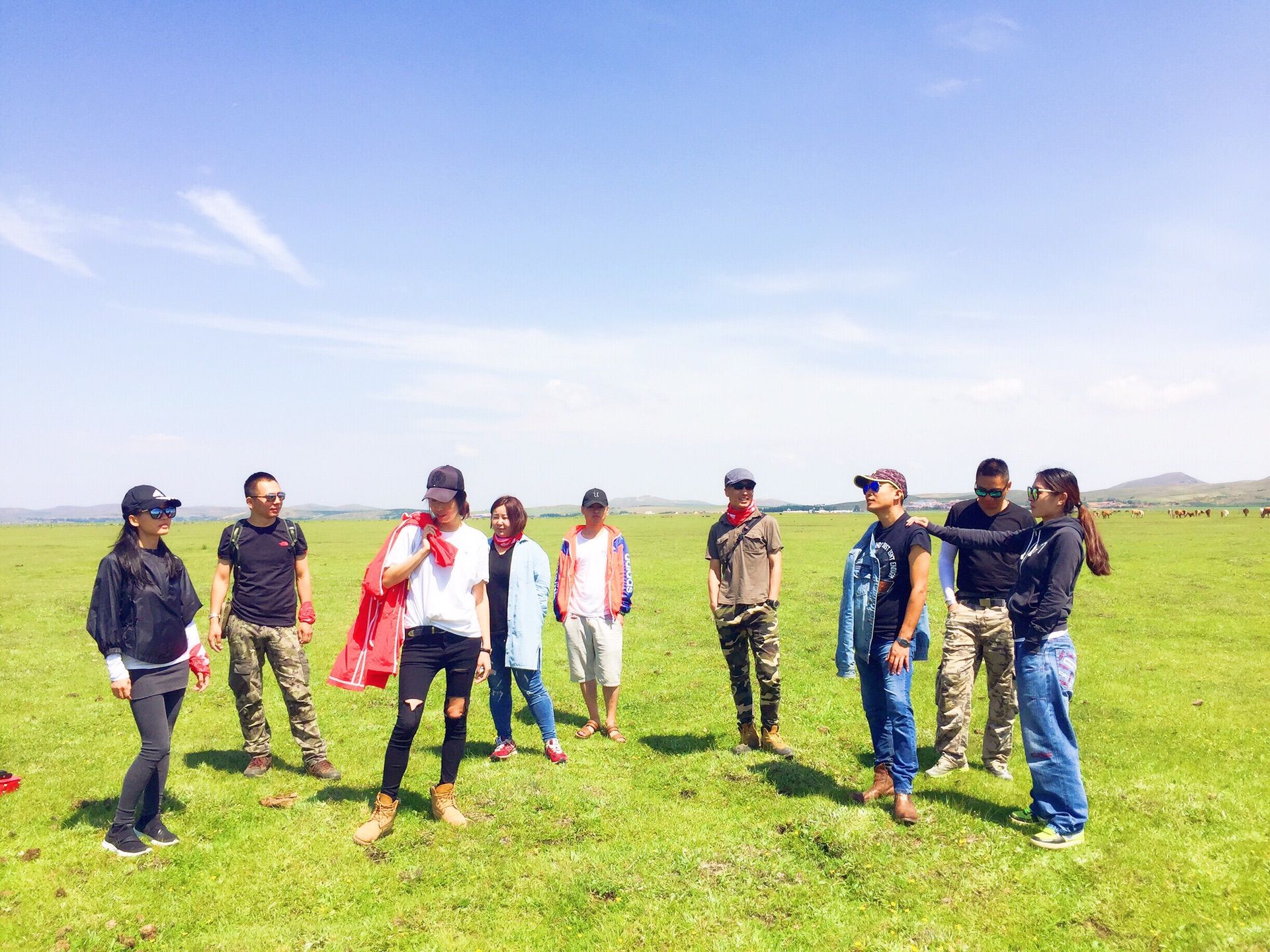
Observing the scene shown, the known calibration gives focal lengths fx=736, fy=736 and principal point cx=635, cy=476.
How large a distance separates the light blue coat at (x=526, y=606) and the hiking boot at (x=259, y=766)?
303 cm

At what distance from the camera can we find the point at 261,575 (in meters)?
8.20

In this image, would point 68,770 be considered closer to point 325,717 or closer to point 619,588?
point 325,717

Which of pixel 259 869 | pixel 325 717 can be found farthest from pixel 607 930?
pixel 325 717

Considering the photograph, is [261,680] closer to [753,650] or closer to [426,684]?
[426,684]

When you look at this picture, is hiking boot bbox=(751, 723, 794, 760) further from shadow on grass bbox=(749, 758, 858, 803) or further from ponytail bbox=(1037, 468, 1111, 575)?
ponytail bbox=(1037, 468, 1111, 575)

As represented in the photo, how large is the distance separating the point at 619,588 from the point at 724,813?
10.5 ft

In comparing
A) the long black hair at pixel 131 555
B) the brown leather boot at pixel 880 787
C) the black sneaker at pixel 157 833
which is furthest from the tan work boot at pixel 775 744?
the long black hair at pixel 131 555

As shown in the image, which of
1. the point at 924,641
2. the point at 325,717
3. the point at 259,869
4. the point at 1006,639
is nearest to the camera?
the point at 259,869

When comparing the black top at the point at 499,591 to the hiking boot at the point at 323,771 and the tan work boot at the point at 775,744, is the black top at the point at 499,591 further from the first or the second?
the tan work boot at the point at 775,744

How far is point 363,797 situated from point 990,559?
727cm

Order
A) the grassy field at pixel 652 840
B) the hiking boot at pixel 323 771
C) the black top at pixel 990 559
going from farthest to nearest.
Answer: the hiking boot at pixel 323 771
the black top at pixel 990 559
the grassy field at pixel 652 840

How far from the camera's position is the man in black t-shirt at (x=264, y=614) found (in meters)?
8.17

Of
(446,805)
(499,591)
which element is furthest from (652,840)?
(499,591)

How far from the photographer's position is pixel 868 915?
5547 mm
